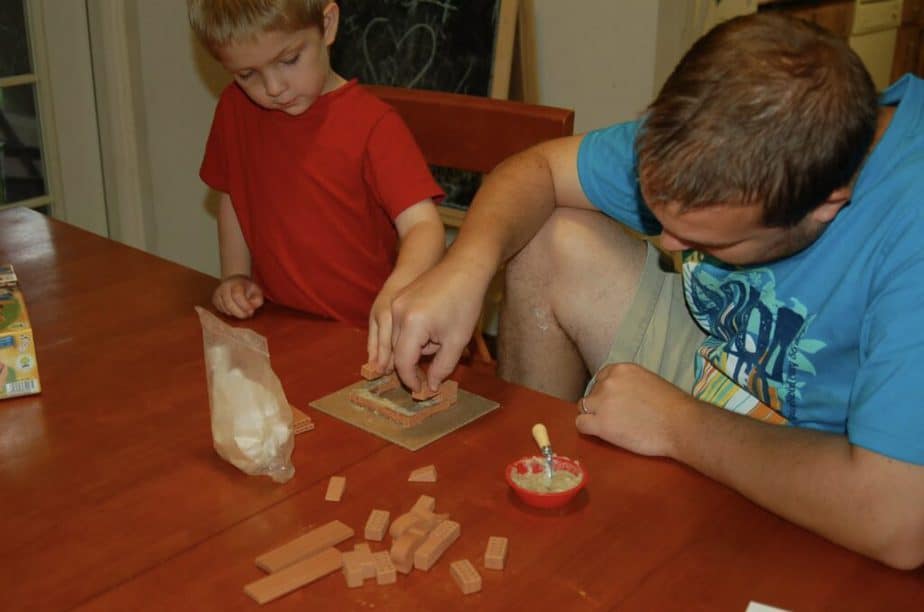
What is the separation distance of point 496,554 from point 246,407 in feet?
1.16

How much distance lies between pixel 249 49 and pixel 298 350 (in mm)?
520

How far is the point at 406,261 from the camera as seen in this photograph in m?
1.54

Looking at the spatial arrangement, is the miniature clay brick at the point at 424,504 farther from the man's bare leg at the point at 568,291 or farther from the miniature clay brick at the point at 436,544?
the man's bare leg at the point at 568,291

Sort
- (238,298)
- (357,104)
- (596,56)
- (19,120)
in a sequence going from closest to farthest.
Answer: (238,298)
(357,104)
(596,56)
(19,120)

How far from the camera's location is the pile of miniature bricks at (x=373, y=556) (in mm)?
937

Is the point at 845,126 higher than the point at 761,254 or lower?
higher

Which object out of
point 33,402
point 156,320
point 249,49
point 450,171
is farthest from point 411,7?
point 33,402

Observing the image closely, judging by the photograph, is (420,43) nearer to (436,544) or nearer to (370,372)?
(370,372)

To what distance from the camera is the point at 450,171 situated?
9.61ft

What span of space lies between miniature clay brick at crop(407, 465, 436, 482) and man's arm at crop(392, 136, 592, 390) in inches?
6.0

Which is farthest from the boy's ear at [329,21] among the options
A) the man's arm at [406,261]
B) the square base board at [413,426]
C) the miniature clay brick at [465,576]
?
the miniature clay brick at [465,576]

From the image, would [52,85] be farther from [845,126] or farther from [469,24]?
[845,126]

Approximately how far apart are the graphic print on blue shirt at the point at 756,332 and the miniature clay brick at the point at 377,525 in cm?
53

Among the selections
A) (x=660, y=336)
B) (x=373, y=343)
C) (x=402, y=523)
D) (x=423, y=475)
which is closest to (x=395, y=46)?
(x=660, y=336)
